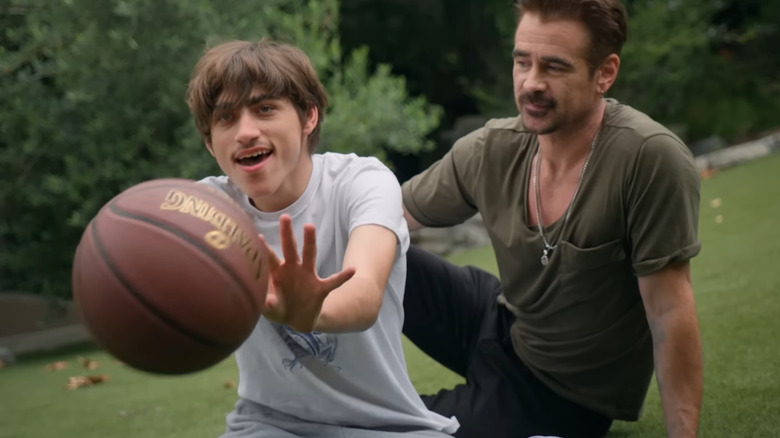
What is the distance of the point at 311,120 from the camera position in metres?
3.05

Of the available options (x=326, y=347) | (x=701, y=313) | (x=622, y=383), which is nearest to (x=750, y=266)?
(x=701, y=313)

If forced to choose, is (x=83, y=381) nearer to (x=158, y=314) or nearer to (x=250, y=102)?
(x=250, y=102)

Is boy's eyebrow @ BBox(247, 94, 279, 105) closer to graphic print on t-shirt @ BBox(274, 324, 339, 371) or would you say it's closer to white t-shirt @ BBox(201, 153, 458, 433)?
white t-shirt @ BBox(201, 153, 458, 433)

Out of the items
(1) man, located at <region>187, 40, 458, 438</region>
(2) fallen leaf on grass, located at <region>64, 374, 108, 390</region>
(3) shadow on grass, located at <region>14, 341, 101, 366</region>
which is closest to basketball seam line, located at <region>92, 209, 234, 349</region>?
(1) man, located at <region>187, 40, 458, 438</region>

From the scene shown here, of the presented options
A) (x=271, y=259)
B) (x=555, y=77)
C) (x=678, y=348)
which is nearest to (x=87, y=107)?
(x=555, y=77)

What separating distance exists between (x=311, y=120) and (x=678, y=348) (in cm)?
123

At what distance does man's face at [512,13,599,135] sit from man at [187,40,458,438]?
628 millimetres

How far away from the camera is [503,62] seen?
13836mm

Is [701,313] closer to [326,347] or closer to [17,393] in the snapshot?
[326,347]

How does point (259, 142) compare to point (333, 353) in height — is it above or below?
above

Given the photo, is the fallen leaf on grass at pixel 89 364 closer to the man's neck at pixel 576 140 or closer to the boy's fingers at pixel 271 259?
Answer: the man's neck at pixel 576 140

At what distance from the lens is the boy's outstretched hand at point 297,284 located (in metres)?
2.34

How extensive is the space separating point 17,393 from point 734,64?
444 inches

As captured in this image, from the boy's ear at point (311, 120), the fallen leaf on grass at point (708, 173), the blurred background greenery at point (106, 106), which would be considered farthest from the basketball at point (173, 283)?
the fallen leaf on grass at point (708, 173)
